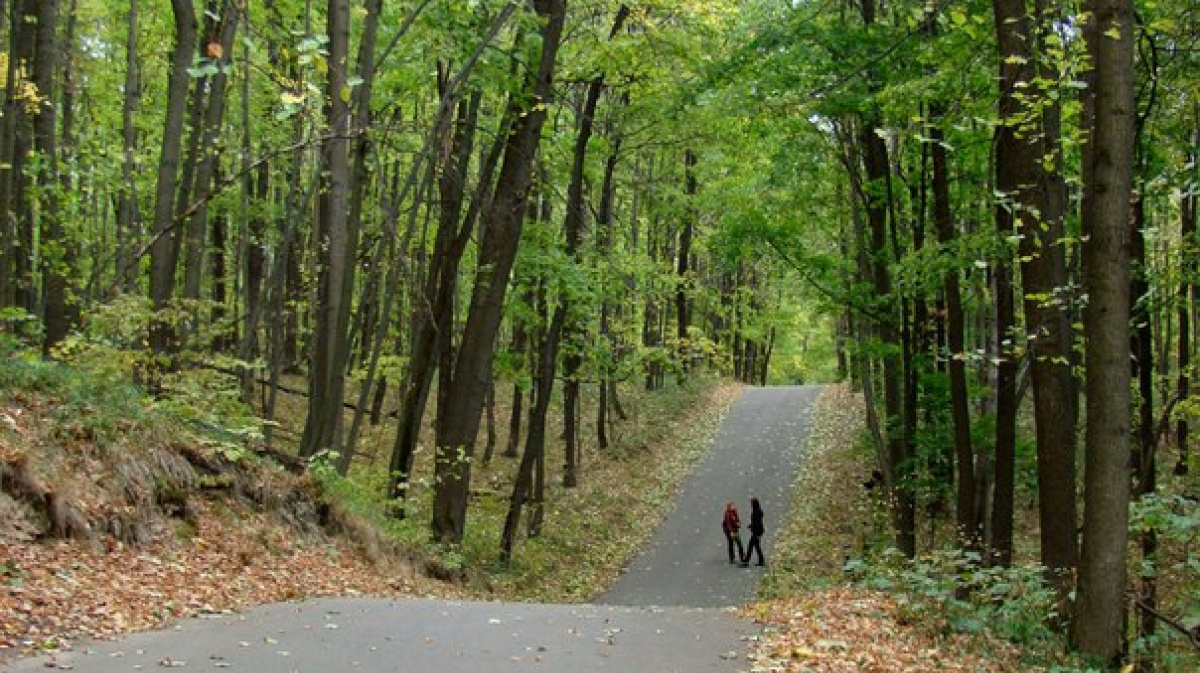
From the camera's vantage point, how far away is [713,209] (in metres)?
27.6

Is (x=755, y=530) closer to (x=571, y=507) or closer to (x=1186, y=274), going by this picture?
(x=571, y=507)

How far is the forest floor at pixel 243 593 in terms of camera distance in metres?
7.11

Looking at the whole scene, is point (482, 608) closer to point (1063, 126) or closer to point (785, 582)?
point (1063, 126)

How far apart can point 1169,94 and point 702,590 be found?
12.8m

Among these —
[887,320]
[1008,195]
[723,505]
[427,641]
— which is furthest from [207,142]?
[723,505]

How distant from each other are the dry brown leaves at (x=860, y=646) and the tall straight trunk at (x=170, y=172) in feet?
30.1

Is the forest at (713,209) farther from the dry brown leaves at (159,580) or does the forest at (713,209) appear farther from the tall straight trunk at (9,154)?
the dry brown leaves at (159,580)

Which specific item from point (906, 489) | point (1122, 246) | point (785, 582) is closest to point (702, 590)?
point (785, 582)

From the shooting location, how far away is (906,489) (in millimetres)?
17984

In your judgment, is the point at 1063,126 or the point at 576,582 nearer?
the point at 1063,126

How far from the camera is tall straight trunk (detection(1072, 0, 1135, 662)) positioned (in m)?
6.51

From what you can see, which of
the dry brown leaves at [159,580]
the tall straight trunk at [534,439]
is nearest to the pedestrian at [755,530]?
the tall straight trunk at [534,439]

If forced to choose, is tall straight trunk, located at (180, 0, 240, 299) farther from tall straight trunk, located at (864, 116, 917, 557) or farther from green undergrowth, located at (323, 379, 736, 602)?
tall straight trunk, located at (864, 116, 917, 557)

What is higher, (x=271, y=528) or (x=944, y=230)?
(x=944, y=230)
